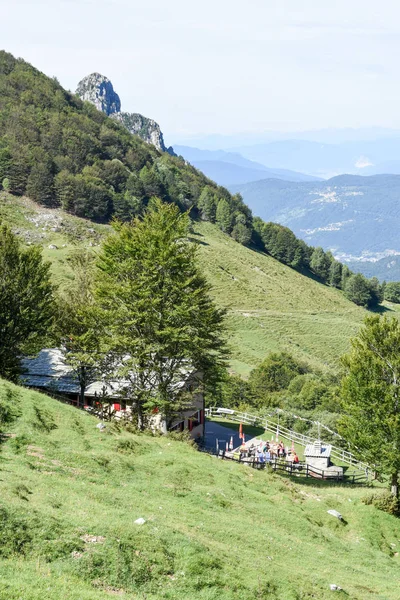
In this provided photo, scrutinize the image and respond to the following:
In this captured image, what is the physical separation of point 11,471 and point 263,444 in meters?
24.4

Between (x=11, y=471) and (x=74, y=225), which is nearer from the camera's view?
(x=11, y=471)

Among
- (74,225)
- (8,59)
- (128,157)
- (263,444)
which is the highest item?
(8,59)

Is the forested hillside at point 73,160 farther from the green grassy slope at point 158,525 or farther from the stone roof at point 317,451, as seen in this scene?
the green grassy slope at point 158,525

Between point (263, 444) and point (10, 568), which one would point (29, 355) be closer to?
point (263, 444)

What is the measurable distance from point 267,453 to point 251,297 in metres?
78.3

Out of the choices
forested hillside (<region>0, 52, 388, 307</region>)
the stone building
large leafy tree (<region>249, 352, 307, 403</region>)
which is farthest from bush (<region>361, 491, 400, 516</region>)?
forested hillside (<region>0, 52, 388, 307</region>)

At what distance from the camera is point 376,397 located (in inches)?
1115

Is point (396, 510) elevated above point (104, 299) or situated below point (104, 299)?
below

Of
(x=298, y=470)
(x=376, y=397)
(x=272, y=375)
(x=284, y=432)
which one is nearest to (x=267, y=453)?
(x=298, y=470)

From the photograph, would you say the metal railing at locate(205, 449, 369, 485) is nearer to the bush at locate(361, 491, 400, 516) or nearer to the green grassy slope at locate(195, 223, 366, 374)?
the bush at locate(361, 491, 400, 516)

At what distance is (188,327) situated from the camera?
1208 inches

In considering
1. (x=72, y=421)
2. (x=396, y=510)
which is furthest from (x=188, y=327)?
(x=396, y=510)

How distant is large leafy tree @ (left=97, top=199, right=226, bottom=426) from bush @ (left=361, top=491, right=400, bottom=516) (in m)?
11.4

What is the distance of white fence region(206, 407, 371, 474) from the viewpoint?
40094mm
